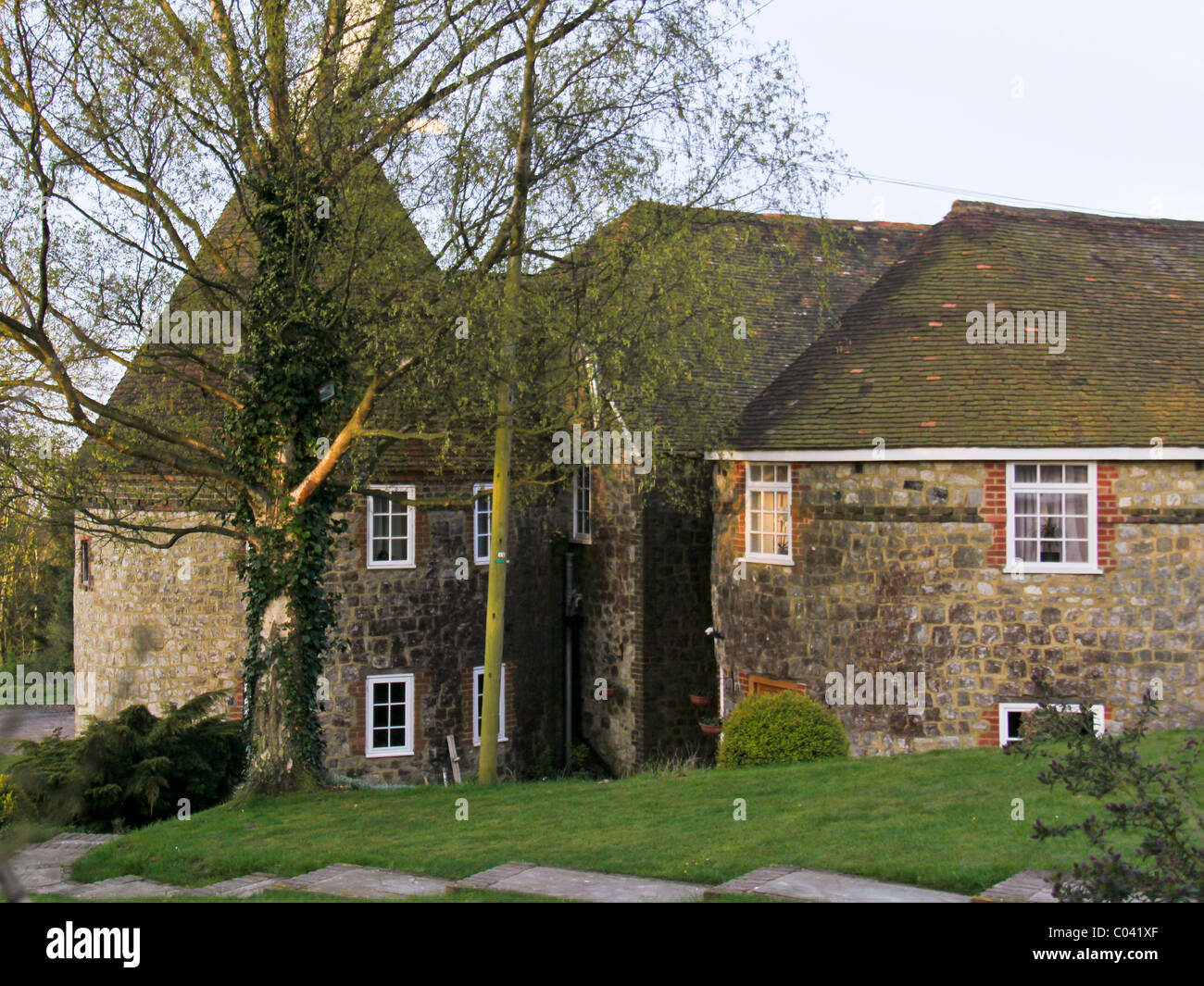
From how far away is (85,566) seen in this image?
72.3ft

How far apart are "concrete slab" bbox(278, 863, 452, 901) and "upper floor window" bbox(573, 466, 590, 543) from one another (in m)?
12.5

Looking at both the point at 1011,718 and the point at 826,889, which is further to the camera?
the point at 1011,718

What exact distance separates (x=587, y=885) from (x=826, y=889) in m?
1.77

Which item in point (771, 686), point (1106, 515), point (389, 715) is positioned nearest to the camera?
point (1106, 515)

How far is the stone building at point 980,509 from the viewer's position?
1533 cm

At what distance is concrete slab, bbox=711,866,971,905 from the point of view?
7832mm

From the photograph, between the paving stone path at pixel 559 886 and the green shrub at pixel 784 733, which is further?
the green shrub at pixel 784 733

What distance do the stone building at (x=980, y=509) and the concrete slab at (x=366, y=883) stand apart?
8480mm

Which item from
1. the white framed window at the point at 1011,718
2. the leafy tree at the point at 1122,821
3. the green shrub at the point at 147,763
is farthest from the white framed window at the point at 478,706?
the leafy tree at the point at 1122,821

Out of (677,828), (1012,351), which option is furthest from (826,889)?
(1012,351)

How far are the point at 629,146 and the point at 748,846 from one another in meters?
7.99

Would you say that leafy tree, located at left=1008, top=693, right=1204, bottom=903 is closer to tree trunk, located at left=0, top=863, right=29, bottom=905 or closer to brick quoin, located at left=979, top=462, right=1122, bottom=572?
tree trunk, located at left=0, top=863, right=29, bottom=905

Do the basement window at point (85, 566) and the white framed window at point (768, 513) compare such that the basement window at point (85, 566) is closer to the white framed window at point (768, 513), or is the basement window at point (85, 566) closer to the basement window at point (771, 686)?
the white framed window at point (768, 513)

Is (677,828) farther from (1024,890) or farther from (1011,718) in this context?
(1011,718)
